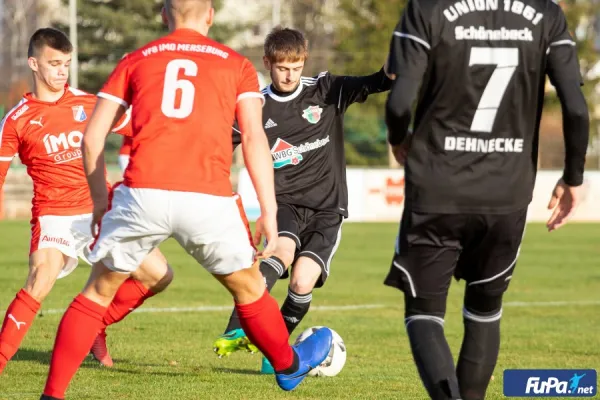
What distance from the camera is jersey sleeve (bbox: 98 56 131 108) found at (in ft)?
16.2

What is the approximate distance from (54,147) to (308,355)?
2.17 metres

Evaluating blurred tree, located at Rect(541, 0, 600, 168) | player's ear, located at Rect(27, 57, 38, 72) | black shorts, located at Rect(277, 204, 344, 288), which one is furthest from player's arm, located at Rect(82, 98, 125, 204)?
blurred tree, located at Rect(541, 0, 600, 168)

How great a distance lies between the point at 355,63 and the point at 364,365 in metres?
29.1

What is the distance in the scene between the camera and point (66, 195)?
277 inches

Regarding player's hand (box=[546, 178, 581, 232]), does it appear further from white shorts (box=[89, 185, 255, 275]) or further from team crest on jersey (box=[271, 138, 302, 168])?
team crest on jersey (box=[271, 138, 302, 168])

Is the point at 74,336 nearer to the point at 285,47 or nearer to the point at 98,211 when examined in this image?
the point at 98,211

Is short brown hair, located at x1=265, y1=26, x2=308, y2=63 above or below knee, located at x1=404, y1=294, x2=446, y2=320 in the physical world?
above

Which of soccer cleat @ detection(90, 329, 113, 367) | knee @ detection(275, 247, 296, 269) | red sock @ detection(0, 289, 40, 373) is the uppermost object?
knee @ detection(275, 247, 296, 269)

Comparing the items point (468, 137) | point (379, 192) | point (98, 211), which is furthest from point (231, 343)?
point (379, 192)

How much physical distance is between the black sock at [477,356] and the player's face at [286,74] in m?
2.65

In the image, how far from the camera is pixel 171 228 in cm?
489

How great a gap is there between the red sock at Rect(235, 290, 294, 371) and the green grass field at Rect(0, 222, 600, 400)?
67 cm

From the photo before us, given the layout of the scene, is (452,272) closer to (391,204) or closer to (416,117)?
(416,117)

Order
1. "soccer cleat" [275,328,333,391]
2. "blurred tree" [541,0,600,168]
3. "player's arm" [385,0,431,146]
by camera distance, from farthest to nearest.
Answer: "blurred tree" [541,0,600,168] → "soccer cleat" [275,328,333,391] → "player's arm" [385,0,431,146]
